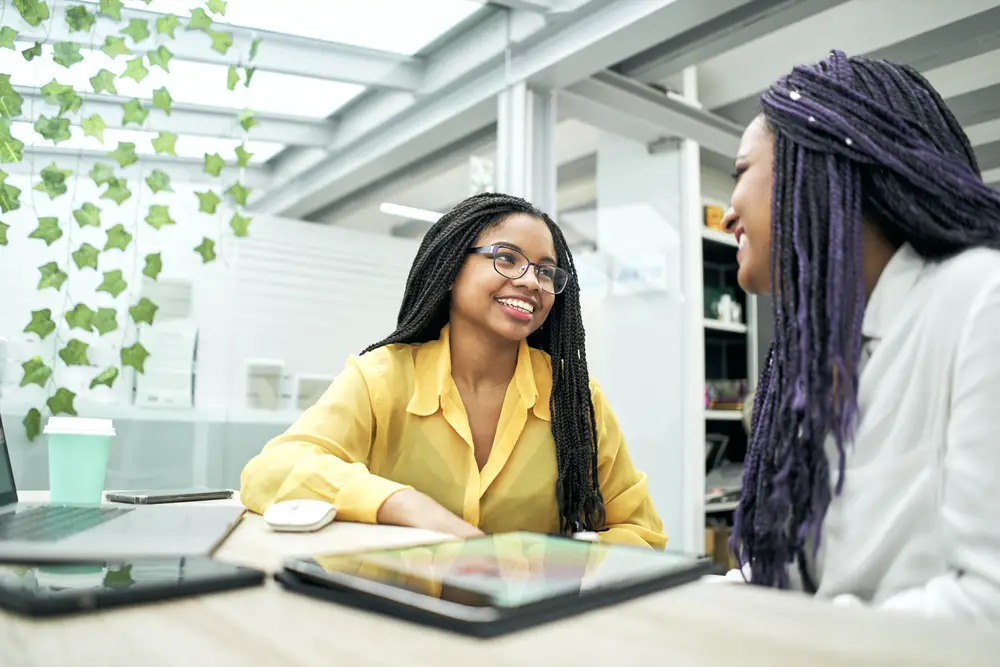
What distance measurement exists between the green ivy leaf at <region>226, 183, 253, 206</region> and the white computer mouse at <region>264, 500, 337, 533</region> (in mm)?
1870

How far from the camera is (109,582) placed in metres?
0.54

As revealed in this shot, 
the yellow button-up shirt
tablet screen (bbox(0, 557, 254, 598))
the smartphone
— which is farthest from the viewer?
the yellow button-up shirt

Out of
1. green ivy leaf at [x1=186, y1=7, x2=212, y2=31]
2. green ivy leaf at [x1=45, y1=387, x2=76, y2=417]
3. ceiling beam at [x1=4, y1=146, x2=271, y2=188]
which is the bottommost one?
green ivy leaf at [x1=45, y1=387, x2=76, y2=417]

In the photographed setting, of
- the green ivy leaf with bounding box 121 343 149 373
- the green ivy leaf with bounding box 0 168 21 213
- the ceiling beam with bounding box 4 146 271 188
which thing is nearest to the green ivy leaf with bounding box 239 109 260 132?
the ceiling beam with bounding box 4 146 271 188

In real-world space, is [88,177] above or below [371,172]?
below

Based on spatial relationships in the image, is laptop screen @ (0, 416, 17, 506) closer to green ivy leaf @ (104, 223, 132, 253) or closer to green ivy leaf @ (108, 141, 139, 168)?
green ivy leaf @ (104, 223, 132, 253)

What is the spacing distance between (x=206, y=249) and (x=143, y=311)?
302 mm

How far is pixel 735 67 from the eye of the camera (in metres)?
3.48

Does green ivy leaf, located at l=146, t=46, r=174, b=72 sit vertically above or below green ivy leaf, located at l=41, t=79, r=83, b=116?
above

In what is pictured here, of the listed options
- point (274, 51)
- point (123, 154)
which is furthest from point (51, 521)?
point (274, 51)

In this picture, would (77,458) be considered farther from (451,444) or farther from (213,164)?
(213,164)

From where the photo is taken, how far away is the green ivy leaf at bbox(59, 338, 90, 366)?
90.8 inches

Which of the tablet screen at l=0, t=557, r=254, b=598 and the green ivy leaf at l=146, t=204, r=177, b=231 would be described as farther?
the green ivy leaf at l=146, t=204, r=177, b=231

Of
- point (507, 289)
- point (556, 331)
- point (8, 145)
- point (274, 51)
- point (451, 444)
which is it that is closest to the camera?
point (451, 444)
